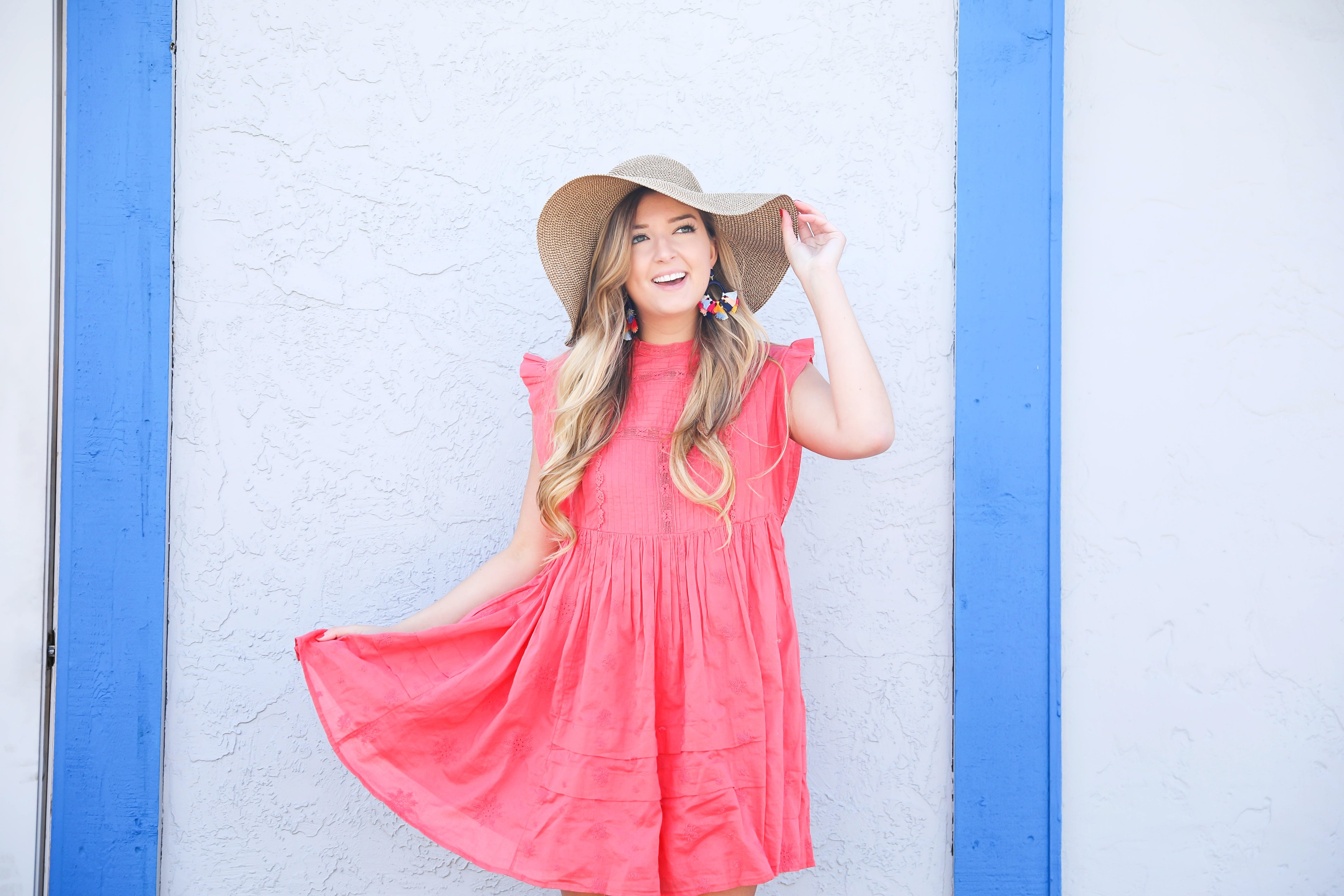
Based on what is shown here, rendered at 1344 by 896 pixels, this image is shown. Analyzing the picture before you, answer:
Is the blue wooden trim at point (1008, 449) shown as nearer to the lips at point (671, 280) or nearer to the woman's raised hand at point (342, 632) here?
the lips at point (671, 280)

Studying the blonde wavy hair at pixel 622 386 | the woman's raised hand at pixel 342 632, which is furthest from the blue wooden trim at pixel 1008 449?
the woman's raised hand at pixel 342 632

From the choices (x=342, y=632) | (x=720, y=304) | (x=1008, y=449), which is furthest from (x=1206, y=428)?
(x=342, y=632)

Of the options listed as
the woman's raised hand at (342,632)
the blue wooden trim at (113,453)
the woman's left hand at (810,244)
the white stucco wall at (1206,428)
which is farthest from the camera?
the white stucco wall at (1206,428)

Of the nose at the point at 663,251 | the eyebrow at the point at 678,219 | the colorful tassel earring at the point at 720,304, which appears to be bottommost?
the colorful tassel earring at the point at 720,304

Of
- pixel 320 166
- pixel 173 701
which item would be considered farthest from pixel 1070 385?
pixel 173 701

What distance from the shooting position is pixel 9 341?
7.26 ft

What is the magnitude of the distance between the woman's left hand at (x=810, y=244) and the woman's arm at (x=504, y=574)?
2.49 feet

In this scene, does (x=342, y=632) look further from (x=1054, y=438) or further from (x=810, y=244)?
(x=1054, y=438)

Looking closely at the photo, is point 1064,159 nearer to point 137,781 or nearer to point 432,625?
point 432,625

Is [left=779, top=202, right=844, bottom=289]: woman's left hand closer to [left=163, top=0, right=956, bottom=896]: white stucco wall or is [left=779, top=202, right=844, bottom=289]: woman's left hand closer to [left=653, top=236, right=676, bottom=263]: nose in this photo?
[left=653, top=236, right=676, bottom=263]: nose

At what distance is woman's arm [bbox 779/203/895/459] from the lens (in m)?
1.68

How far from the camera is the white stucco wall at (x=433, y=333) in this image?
2260 mm

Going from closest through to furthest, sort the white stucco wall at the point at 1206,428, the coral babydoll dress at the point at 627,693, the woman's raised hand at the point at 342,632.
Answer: the coral babydoll dress at the point at 627,693 < the woman's raised hand at the point at 342,632 < the white stucco wall at the point at 1206,428

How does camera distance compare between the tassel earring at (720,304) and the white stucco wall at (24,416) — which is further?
the white stucco wall at (24,416)
